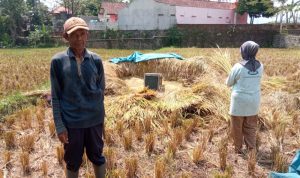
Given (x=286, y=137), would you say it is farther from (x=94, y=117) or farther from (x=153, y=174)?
(x=94, y=117)

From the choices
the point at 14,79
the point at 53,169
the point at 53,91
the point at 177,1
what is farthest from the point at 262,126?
the point at 177,1

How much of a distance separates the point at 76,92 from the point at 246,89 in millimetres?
2176

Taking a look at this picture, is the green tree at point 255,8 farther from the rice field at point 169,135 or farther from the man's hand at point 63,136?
the man's hand at point 63,136

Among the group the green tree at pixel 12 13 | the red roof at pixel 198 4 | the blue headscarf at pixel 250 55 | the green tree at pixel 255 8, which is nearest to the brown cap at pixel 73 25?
the blue headscarf at pixel 250 55

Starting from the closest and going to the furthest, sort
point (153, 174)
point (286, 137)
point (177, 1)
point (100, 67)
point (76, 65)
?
point (76, 65)
point (100, 67)
point (153, 174)
point (286, 137)
point (177, 1)

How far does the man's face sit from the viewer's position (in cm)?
260

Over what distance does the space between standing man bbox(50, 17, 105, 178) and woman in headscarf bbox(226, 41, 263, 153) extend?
186 cm

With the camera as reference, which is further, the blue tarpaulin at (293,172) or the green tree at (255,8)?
the green tree at (255,8)

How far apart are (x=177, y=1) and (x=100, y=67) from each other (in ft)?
109

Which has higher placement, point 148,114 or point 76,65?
point 76,65

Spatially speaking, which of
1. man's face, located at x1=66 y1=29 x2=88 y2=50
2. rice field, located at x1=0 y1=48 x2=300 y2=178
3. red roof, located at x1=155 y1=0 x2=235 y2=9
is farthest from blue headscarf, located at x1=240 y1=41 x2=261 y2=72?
red roof, located at x1=155 y1=0 x2=235 y2=9

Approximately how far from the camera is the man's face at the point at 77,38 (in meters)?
2.60

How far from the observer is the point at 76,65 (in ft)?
8.66

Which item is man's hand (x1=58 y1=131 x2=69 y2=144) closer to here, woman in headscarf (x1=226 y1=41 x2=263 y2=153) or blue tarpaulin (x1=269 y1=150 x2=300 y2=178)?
blue tarpaulin (x1=269 y1=150 x2=300 y2=178)
